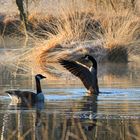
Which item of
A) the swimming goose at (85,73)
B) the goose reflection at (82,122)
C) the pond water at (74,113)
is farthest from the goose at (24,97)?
the swimming goose at (85,73)

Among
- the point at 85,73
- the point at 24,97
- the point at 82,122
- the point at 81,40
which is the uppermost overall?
the point at 81,40

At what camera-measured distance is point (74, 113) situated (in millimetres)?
11836

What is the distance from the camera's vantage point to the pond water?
987 centimetres

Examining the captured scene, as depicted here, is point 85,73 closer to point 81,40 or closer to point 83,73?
point 83,73

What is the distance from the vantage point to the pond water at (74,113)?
32.4 ft

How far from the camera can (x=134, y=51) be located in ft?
80.9

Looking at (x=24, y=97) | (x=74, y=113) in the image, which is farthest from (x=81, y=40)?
(x=74, y=113)

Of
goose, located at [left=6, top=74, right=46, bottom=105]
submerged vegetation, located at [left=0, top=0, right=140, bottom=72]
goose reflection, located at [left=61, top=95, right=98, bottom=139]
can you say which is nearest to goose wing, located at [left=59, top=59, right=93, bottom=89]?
goose, located at [left=6, top=74, right=46, bottom=105]

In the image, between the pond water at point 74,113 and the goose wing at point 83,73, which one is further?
the goose wing at point 83,73

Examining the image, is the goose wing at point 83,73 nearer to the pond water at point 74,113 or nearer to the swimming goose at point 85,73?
the swimming goose at point 85,73

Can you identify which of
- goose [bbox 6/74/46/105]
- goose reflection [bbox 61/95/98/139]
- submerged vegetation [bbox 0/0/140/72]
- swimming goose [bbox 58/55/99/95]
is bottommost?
goose reflection [bbox 61/95/98/139]

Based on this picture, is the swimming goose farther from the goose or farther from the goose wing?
the goose

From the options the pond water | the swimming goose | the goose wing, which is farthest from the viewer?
the goose wing

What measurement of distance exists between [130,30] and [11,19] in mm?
14553
